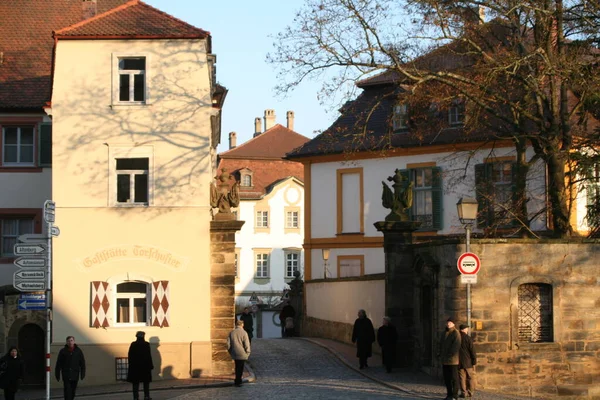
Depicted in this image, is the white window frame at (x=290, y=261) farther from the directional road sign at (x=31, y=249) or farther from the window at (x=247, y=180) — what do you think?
the directional road sign at (x=31, y=249)

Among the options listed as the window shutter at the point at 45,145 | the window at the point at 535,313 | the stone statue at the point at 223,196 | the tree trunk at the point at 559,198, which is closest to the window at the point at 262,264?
the window shutter at the point at 45,145

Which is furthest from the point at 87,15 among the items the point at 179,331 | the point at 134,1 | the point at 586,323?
the point at 586,323

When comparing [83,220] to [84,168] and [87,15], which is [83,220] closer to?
[84,168]

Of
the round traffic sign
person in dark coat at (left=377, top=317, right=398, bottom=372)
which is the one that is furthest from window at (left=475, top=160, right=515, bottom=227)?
the round traffic sign

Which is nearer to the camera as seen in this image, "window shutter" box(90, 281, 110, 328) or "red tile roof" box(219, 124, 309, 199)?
"window shutter" box(90, 281, 110, 328)

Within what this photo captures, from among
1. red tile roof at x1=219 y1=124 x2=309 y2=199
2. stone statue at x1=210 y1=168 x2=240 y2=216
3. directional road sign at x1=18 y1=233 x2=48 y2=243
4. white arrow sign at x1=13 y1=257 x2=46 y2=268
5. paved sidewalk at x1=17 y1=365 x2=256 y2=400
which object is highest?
red tile roof at x1=219 y1=124 x2=309 y2=199

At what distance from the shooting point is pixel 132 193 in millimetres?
27938

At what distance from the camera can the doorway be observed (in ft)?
97.8

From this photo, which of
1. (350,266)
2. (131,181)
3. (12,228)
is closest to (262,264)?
(350,266)

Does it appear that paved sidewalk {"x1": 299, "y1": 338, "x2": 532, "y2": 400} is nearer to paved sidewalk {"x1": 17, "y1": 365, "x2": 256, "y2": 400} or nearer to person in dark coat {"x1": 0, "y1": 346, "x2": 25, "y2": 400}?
paved sidewalk {"x1": 17, "y1": 365, "x2": 256, "y2": 400}

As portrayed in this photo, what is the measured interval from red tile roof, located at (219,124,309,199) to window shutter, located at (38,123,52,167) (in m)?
42.2

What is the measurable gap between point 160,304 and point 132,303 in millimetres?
759

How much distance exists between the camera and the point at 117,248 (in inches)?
1087

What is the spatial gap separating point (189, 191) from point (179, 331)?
3573 millimetres
